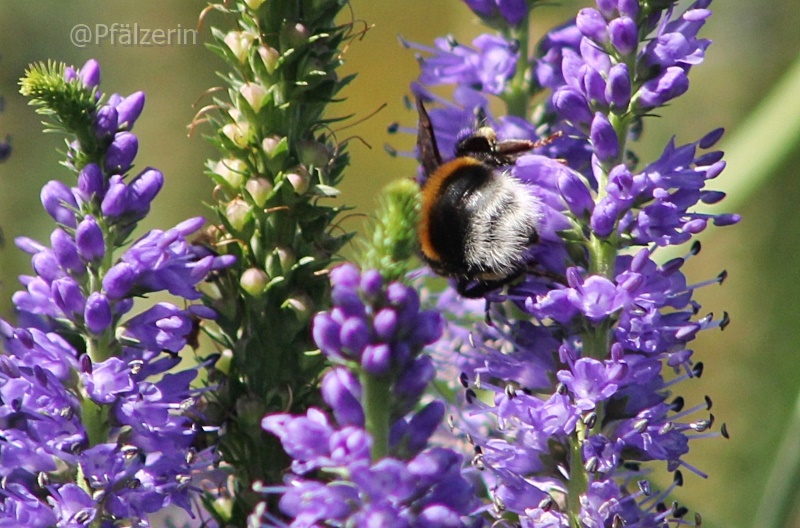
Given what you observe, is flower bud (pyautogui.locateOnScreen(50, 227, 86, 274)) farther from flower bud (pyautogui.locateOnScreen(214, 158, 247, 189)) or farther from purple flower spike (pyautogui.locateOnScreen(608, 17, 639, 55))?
purple flower spike (pyautogui.locateOnScreen(608, 17, 639, 55))

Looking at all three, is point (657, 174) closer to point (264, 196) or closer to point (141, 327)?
point (264, 196)

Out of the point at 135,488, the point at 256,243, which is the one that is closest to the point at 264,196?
the point at 256,243

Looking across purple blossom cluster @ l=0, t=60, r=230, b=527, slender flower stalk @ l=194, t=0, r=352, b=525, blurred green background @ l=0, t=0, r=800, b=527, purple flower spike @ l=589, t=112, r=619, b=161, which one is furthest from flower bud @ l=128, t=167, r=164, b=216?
blurred green background @ l=0, t=0, r=800, b=527

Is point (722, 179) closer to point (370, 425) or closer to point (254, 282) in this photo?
point (254, 282)

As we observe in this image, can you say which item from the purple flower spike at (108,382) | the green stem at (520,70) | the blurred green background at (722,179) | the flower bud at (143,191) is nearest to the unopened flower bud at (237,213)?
the flower bud at (143,191)

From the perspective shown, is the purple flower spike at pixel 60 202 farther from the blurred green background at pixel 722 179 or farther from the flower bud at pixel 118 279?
the blurred green background at pixel 722 179

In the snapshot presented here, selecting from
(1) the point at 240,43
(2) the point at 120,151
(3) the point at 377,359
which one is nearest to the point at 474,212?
(1) the point at 240,43
